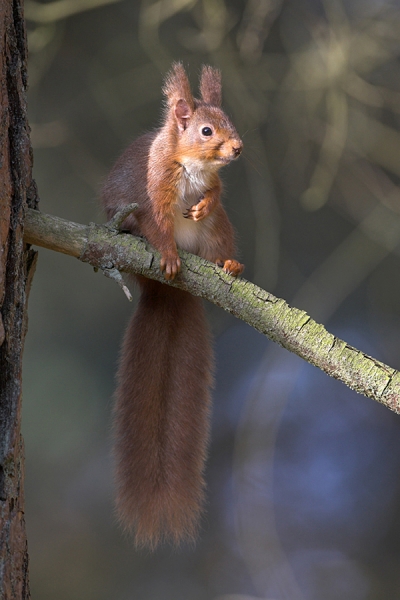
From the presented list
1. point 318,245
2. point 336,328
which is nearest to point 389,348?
point 336,328

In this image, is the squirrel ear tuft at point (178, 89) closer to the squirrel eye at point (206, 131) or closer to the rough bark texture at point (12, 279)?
the squirrel eye at point (206, 131)

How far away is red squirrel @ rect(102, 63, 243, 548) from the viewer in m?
1.28

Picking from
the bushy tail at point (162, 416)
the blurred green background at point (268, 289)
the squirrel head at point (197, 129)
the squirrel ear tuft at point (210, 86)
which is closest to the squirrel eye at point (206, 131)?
the squirrel head at point (197, 129)

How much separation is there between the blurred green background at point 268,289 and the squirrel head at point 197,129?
886 millimetres

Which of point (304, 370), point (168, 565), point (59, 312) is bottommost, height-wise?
point (168, 565)

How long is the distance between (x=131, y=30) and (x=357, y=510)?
2101mm

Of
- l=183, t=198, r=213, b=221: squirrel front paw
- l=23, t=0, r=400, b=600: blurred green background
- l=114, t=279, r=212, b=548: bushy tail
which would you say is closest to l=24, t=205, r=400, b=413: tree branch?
l=183, t=198, r=213, b=221: squirrel front paw

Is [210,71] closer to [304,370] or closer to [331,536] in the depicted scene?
[304,370]

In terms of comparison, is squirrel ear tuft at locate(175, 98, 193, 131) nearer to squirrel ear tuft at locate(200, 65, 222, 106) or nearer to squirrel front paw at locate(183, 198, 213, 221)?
squirrel ear tuft at locate(200, 65, 222, 106)

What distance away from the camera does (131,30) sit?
2471mm

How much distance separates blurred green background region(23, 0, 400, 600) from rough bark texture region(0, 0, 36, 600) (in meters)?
1.27

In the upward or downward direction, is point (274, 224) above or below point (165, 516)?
above

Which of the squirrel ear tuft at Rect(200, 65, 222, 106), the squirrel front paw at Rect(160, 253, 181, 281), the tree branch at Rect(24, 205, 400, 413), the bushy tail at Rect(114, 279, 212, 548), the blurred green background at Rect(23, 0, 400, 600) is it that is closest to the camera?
the tree branch at Rect(24, 205, 400, 413)

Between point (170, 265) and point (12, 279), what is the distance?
0.30 m
